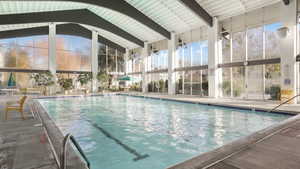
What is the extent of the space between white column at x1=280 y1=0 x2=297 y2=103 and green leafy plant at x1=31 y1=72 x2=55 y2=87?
18.3m

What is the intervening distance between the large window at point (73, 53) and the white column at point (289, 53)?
742 inches

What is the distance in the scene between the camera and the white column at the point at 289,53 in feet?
28.3

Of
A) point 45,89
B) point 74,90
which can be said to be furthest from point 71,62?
point 45,89

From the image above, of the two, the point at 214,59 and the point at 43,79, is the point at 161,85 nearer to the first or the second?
the point at 214,59

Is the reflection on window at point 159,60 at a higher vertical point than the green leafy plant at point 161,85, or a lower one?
higher

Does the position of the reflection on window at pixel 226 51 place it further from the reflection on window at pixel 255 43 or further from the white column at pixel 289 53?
the white column at pixel 289 53

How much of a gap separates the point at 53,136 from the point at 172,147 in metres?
2.37

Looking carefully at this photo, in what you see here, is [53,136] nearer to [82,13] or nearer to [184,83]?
[184,83]

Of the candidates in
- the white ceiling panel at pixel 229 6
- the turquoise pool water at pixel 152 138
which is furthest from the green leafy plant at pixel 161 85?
the turquoise pool water at pixel 152 138

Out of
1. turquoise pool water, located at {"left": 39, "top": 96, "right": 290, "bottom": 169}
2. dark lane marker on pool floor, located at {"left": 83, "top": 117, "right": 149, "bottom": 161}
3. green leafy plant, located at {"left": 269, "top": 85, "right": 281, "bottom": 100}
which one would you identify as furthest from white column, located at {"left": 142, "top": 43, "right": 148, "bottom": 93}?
dark lane marker on pool floor, located at {"left": 83, "top": 117, "right": 149, "bottom": 161}

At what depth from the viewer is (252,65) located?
414 inches

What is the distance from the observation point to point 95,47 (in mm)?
20578

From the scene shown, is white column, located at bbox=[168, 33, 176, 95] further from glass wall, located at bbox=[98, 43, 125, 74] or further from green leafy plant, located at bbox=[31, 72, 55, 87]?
green leafy plant, located at bbox=[31, 72, 55, 87]

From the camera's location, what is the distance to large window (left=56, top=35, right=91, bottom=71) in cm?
1884
